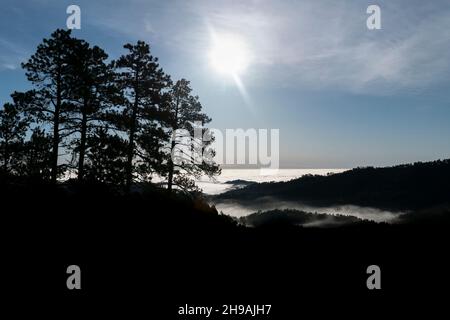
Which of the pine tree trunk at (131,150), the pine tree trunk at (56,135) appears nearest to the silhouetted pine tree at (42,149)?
the pine tree trunk at (56,135)

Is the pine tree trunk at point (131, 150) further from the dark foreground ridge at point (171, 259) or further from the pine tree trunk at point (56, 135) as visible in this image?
the pine tree trunk at point (56, 135)

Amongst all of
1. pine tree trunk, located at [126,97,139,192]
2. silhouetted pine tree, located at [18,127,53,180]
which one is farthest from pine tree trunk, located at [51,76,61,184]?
pine tree trunk, located at [126,97,139,192]

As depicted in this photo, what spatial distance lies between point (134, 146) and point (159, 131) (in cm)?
215

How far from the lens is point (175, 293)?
1194cm

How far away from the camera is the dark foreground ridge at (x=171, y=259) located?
11.5m

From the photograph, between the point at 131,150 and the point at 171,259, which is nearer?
the point at 171,259

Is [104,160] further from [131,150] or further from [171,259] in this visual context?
[171,259]

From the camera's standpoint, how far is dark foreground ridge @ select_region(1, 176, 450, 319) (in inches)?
451

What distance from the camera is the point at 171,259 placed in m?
14.0

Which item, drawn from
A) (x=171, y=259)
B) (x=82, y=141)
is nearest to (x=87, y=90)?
(x=82, y=141)

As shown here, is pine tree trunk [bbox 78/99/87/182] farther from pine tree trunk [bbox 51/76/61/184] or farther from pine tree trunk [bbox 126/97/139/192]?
pine tree trunk [bbox 126/97/139/192]

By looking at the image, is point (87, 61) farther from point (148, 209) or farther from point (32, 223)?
point (32, 223)

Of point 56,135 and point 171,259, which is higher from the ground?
point 56,135
